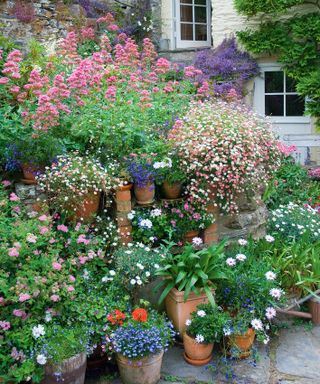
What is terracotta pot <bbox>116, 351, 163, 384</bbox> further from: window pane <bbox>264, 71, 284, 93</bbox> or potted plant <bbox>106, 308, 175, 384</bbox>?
window pane <bbox>264, 71, 284, 93</bbox>

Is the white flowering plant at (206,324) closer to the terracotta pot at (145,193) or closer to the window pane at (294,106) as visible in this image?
the terracotta pot at (145,193)

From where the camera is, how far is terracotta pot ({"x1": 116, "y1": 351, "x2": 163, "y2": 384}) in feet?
9.77

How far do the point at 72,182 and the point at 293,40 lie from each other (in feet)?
20.1

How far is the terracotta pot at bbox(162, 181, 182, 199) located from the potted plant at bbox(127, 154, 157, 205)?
0.13 m

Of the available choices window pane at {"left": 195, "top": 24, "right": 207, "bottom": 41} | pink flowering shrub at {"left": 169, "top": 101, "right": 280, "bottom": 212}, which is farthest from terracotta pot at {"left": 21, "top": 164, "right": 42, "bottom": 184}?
window pane at {"left": 195, "top": 24, "right": 207, "bottom": 41}

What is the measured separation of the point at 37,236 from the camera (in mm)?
3199

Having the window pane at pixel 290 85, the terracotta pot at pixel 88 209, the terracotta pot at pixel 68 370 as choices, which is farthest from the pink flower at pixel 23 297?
the window pane at pixel 290 85

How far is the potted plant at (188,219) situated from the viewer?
392cm

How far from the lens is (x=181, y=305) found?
11.4 ft

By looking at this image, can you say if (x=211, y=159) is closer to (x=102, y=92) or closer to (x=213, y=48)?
(x=102, y=92)

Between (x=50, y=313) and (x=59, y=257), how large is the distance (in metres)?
0.53

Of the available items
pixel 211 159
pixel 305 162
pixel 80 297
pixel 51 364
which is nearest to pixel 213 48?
pixel 305 162

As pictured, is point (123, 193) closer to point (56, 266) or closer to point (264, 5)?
point (56, 266)

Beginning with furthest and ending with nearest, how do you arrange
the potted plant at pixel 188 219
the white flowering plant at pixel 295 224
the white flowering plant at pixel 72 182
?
the white flowering plant at pixel 295 224 < the potted plant at pixel 188 219 < the white flowering plant at pixel 72 182
